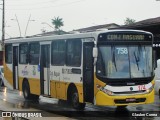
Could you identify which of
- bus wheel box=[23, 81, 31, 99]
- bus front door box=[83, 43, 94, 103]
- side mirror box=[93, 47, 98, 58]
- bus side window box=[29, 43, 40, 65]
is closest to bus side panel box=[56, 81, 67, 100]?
bus front door box=[83, 43, 94, 103]

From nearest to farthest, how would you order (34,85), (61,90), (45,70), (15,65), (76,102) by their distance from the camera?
(76,102)
(61,90)
(45,70)
(34,85)
(15,65)

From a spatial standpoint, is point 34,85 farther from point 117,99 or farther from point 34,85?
point 117,99

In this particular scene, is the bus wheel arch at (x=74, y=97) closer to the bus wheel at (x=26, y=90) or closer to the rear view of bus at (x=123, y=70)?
the rear view of bus at (x=123, y=70)

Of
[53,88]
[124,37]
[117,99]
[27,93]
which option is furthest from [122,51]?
[27,93]

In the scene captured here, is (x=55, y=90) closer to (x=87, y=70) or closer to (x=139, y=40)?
(x=87, y=70)

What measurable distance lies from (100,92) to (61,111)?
7.87ft

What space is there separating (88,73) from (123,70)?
4.55 feet

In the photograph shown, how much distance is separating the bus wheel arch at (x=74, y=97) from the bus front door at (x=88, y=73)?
0.81 m

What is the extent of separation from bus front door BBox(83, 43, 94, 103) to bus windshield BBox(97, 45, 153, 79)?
64 cm

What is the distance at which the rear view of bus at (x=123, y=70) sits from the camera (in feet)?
51.9

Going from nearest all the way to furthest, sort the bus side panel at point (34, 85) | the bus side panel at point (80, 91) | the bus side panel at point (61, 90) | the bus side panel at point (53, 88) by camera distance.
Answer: the bus side panel at point (80, 91) < the bus side panel at point (61, 90) < the bus side panel at point (53, 88) < the bus side panel at point (34, 85)

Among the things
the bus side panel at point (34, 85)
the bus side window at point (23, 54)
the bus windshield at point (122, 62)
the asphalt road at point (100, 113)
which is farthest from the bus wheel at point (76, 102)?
the bus side window at point (23, 54)

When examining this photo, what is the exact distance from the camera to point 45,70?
67.6 feet

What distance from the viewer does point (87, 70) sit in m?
16.9
